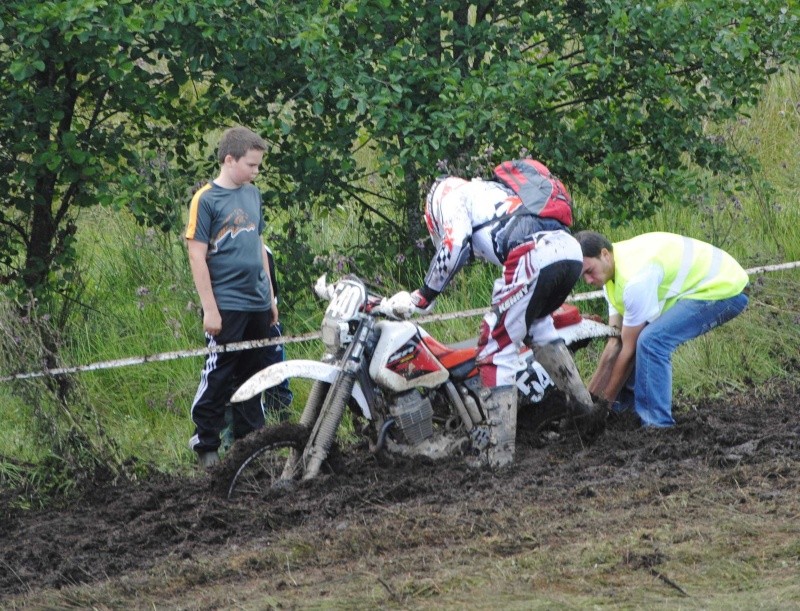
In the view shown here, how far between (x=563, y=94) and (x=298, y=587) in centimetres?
563

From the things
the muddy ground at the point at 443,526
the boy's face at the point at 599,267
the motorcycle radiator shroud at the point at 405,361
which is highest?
the boy's face at the point at 599,267

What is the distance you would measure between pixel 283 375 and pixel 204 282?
1.03m

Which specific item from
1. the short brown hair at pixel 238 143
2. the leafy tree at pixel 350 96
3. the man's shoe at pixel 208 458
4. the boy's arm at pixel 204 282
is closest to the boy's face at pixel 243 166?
the short brown hair at pixel 238 143

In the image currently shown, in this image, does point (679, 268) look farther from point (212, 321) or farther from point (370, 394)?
point (212, 321)

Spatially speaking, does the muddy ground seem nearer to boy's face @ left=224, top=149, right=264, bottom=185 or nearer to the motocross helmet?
the motocross helmet

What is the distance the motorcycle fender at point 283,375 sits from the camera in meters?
6.69

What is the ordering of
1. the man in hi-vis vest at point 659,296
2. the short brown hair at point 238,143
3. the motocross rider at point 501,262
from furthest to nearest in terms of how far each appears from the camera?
the man in hi-vis vest at point 659,296, the short brown hair at point 238,143, the motocross rider at point 501,262

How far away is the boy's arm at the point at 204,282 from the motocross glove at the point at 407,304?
122 centimetres

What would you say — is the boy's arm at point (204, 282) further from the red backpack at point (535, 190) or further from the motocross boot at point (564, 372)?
the motocross boot at point (564, 372)

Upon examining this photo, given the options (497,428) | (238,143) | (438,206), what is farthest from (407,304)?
(238,143)

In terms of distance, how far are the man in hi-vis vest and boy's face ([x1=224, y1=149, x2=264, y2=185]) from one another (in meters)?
1.92

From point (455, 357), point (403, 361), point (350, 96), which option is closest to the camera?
point (403, 361)

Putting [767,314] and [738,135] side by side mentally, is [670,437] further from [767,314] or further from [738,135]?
[738,135]

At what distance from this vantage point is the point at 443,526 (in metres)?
5.98
